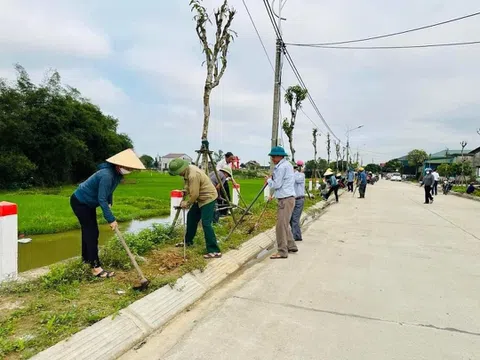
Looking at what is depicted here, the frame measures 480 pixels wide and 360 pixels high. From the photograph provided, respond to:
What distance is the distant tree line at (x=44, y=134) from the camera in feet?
73.9

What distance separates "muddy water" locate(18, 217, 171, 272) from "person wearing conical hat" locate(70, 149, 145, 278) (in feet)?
7.95

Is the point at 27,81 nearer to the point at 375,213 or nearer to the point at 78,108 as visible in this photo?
the point at 78,108

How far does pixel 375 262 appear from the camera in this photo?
221 inches

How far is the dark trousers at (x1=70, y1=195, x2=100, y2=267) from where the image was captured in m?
4.06

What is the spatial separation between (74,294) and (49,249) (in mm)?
4311

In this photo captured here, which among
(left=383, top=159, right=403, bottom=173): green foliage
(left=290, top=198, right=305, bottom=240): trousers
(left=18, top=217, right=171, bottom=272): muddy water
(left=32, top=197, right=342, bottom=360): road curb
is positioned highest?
(left=383, top=159, right=403, bottom=173): green foliage

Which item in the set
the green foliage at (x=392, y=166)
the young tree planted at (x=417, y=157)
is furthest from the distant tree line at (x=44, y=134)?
the green foliage at (x=392, y=166)

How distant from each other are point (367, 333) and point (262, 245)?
3.80 m

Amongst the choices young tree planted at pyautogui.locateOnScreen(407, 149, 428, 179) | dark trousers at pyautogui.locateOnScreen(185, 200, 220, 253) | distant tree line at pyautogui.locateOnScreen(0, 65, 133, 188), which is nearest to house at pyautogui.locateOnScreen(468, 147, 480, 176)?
young tree planted at pyautogui.locateOnScreen(407, 149, 428, 179)

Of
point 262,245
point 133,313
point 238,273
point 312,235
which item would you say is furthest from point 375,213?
point 133,313

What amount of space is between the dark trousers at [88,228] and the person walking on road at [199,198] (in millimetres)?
1189

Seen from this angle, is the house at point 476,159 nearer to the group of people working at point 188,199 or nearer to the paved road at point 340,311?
the paved road at point 340,311

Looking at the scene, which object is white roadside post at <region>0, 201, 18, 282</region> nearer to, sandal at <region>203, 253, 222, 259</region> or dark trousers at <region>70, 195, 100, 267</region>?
dark trousers at <region>70, 195, 100, 267</region>

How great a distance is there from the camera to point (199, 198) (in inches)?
203
